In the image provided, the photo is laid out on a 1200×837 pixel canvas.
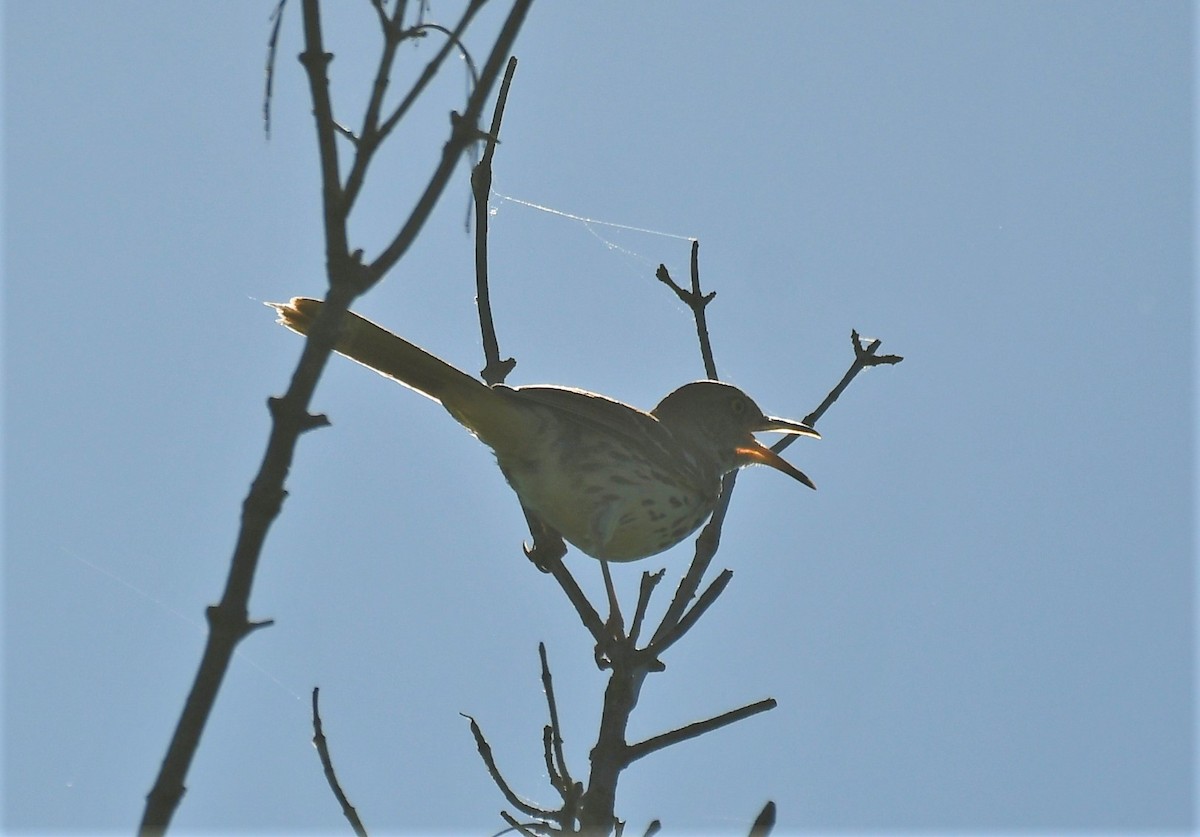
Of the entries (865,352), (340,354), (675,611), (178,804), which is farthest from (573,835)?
A: (865,352)

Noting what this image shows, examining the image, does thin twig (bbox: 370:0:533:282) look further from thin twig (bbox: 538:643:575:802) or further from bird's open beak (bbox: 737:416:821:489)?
bird's open beak (bbox: 737:416:821:489)

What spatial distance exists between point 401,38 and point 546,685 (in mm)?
2077

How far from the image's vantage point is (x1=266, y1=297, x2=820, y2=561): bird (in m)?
4.94

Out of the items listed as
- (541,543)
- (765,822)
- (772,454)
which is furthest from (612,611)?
(765,822)

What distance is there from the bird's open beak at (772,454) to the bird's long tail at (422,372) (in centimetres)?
147

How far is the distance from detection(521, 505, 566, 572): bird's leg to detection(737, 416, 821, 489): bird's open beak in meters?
1.05

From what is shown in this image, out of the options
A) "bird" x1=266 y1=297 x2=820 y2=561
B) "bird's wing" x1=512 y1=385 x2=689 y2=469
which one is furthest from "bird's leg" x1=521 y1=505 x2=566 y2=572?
"bird's wing" x1=512 y1=385 x2=689 y2=469

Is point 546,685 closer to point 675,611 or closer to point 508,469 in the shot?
point 675,611

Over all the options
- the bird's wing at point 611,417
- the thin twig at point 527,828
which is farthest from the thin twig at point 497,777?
the bird's wing at point 611,417

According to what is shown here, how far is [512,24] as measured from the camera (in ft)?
6.64

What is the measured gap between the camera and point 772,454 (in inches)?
232

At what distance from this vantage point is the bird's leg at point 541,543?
5.16 m

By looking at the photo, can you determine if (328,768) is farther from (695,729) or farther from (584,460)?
(584,460)

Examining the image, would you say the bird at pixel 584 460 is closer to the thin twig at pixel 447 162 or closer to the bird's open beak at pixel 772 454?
the bird's open beak at pixel 772 454
